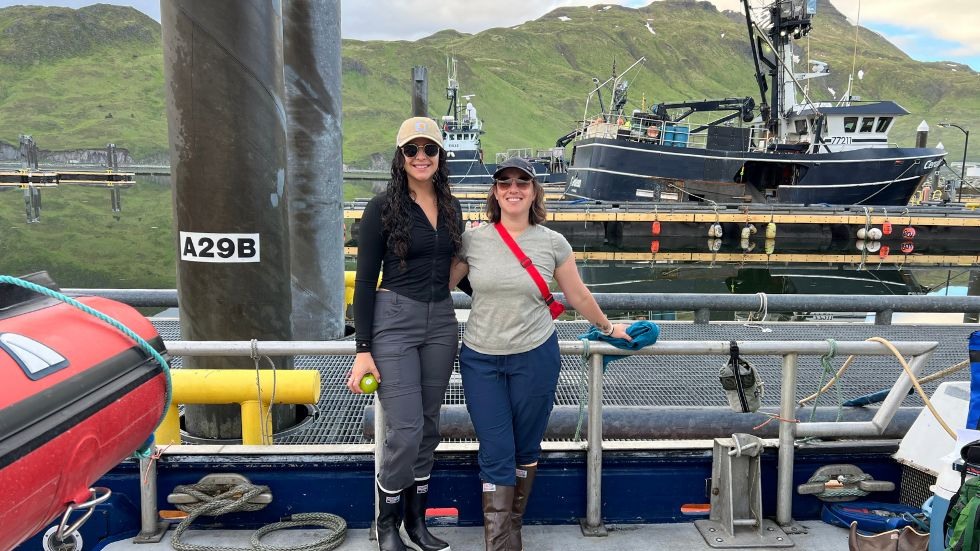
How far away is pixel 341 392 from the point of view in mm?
4816

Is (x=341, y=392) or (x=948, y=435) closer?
(x=948, y=435)

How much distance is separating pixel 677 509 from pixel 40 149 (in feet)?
413

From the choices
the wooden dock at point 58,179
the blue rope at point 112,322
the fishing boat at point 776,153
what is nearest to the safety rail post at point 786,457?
the blue rope at point 112,322

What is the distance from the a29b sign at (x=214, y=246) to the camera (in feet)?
11.3

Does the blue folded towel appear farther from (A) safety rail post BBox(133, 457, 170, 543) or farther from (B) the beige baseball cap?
(A) safety rail post BBox(133, 457, 170, 543)

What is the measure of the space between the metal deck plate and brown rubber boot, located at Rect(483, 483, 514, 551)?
125 cm

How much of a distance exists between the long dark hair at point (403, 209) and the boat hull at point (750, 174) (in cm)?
3072

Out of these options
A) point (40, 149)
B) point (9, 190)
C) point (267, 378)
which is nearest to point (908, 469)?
point (267, 378)

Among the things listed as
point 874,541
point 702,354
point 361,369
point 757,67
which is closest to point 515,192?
point 361,369

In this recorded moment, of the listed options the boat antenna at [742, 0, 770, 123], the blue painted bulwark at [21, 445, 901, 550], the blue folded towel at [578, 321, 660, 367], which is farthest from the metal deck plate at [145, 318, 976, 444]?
the boat antenna at [742, 0, 770, 123]

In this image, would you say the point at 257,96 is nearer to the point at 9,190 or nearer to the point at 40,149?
the point at 9,190

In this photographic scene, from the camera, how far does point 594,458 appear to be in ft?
9.89

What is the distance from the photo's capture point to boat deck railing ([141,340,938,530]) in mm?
2766

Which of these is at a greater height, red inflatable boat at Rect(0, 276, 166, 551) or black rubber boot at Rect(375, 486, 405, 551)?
red inflatable boat at Rect(0, 276, 166, 551)
